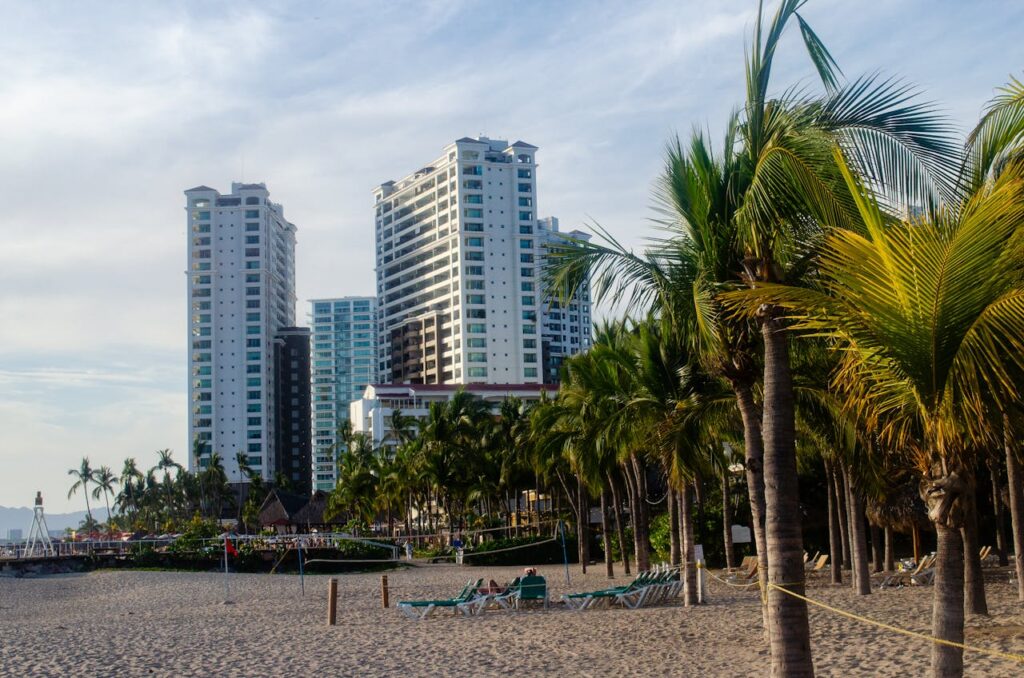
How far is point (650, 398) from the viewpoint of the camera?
1839 cm

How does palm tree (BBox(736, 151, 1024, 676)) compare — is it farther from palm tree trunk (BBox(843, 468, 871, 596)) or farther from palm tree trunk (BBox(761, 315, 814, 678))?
palm tree trunk (BBox(843, 468, 871, 596))

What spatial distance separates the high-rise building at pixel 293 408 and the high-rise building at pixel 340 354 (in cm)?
2169

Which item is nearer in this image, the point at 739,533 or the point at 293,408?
the point at 739,533

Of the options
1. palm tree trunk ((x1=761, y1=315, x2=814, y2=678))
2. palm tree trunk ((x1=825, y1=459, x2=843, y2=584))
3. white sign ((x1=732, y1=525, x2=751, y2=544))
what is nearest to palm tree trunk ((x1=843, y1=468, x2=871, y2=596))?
palm tree trunk ((x1=825, y1=459, x2=843, y2=584))

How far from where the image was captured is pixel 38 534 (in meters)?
67.9

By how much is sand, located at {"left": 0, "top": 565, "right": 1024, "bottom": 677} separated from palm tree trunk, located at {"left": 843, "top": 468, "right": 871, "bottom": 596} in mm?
291

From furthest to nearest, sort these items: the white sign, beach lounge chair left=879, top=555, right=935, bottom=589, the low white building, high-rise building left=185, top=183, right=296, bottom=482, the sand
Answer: high-rise building left=185, top=183, right=296, bottom=482, the low white building, the white sign, beach lounge chair left=879, top=555, right=935, bottom=589, the sand

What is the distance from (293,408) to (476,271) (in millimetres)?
40198

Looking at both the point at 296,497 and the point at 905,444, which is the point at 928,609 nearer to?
the point at 905,444

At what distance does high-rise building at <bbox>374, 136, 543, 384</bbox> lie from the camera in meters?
127

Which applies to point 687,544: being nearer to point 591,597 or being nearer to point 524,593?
point 591,597

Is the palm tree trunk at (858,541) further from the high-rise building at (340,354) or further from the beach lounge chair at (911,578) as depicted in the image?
A: the high-rise building at (340,354)

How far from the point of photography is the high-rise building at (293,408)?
148000mm

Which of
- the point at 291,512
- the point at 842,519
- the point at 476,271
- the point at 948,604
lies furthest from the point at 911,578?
the point at 476,271
